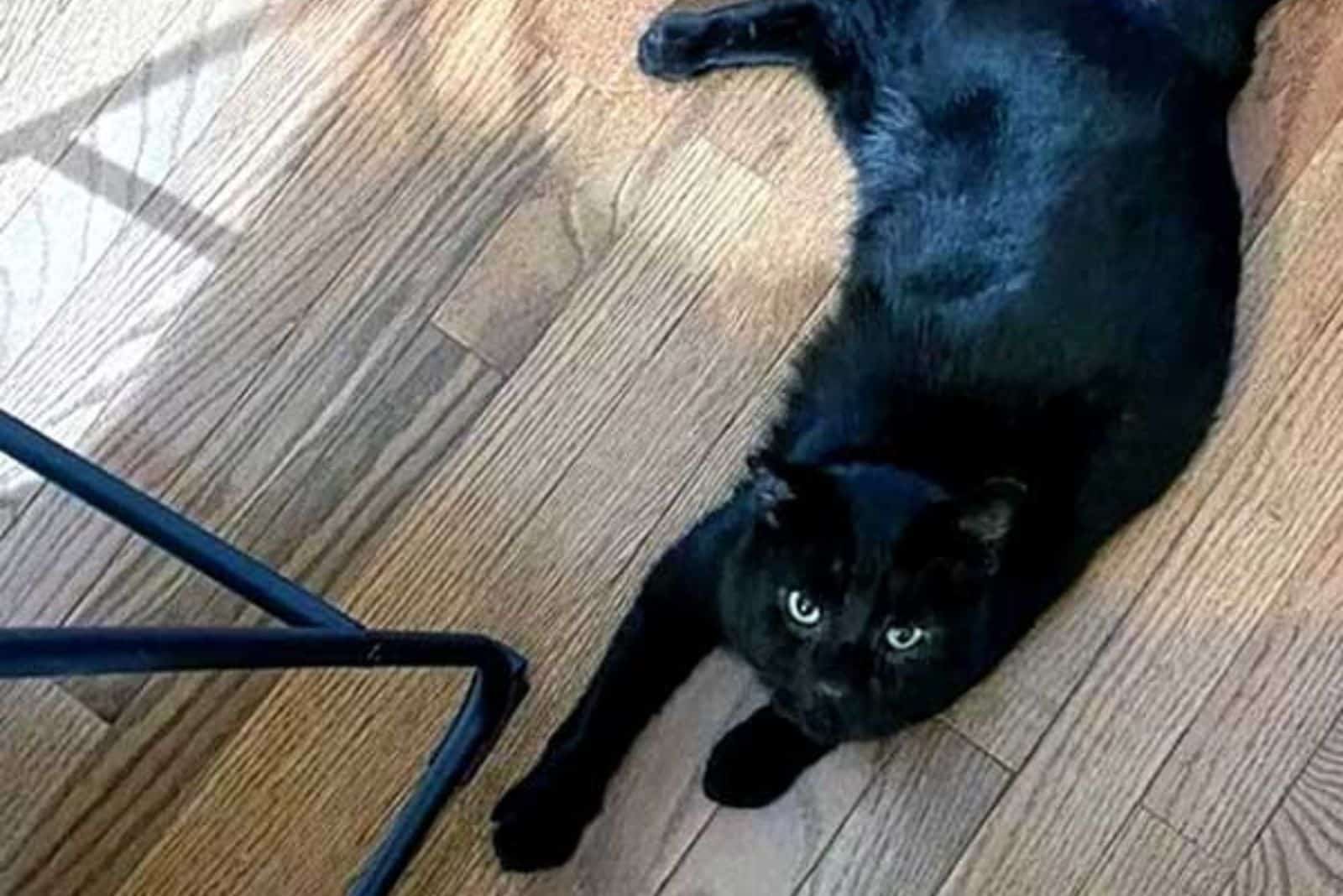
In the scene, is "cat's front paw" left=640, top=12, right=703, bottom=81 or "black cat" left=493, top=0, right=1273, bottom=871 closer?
"black cat" left=493, top=0, right=1273, bottom=871

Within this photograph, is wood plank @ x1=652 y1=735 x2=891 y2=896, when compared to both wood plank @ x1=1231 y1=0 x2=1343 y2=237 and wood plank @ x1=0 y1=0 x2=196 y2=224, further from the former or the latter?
wood plank @ x1=0 y1=0 x2=196 y2=224

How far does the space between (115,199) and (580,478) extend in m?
0.39

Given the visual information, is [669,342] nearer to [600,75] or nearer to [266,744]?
[600,75]

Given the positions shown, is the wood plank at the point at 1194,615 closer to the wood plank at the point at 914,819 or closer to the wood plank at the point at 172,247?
the wood plank at the point at 914,819

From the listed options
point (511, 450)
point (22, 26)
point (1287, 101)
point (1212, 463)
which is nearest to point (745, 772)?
point (511, 450)

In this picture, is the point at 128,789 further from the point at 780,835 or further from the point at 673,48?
the point at 673,48

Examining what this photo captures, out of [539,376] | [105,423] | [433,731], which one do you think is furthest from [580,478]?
[105,423]

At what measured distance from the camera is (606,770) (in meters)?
1.48

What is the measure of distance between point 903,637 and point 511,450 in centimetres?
36

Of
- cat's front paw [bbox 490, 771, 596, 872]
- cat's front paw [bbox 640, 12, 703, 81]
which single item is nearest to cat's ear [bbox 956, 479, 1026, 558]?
cat's front paw [bbox 490, 771, 596, 872]

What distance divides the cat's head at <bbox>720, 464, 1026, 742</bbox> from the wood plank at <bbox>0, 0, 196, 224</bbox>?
22.8 inches

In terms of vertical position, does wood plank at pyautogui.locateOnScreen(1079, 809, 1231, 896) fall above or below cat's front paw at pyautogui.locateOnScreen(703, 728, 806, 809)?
below

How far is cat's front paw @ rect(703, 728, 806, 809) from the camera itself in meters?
1.46

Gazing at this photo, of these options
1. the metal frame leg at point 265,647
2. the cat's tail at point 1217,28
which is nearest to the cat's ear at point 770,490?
the metal frame leg at point 265,647
